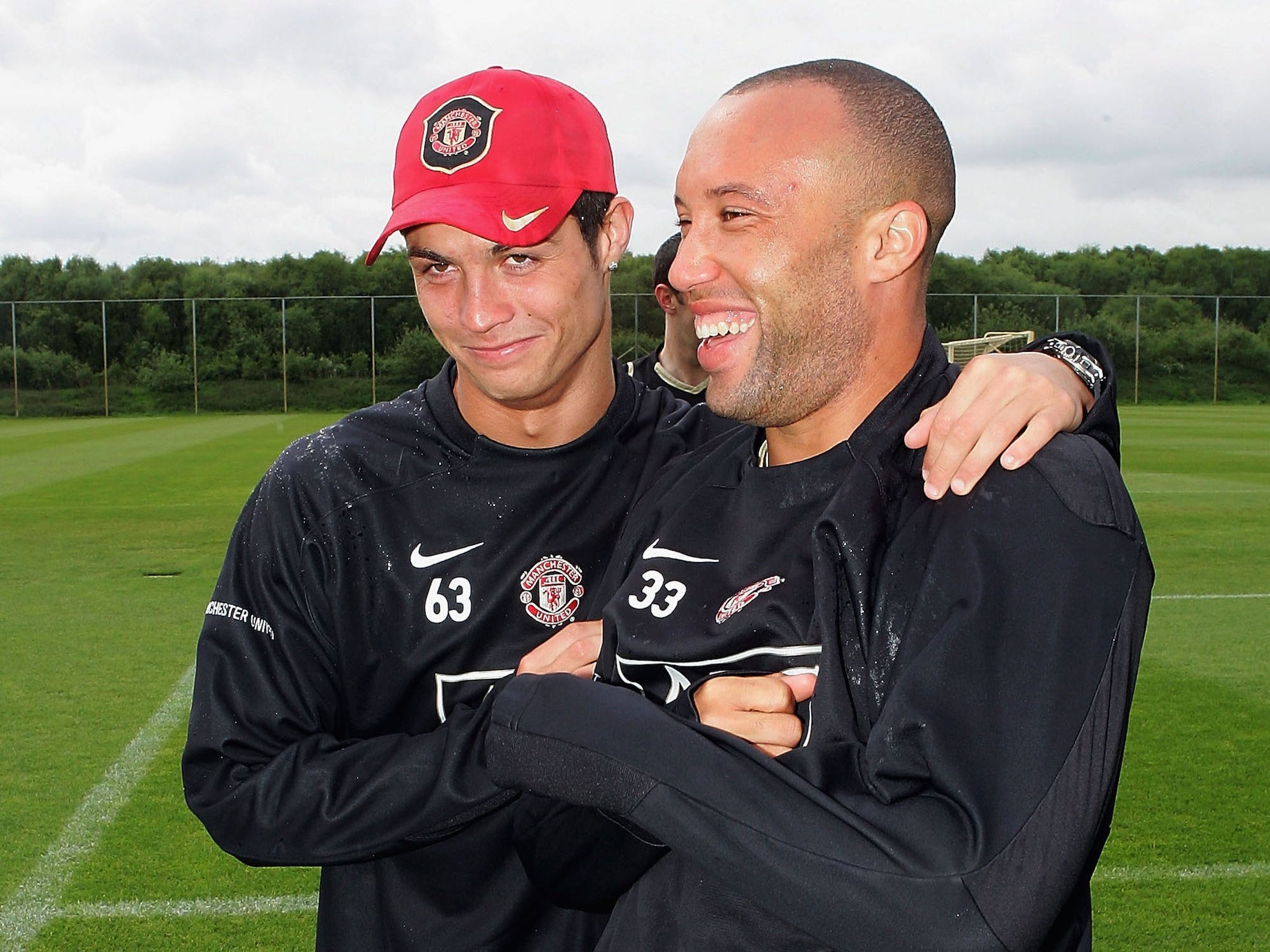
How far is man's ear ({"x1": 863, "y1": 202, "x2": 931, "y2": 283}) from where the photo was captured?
6.06 feet

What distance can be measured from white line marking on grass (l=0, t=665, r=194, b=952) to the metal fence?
3123 centimetres

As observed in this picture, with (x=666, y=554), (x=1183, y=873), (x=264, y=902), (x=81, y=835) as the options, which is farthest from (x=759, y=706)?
(x=81, y=835)

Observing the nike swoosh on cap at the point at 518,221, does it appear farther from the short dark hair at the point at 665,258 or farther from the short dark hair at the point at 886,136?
the short dark hair at the point at 665,258

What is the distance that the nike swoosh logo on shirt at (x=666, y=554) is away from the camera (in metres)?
1.79

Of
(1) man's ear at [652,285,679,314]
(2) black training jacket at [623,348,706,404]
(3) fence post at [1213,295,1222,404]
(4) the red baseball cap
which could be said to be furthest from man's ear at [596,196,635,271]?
(3) fence post at [1213,295,1222,404]

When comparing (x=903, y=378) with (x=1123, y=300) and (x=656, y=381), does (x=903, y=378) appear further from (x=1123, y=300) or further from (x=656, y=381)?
(x=1123, y=300)

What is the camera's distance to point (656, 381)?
662cm

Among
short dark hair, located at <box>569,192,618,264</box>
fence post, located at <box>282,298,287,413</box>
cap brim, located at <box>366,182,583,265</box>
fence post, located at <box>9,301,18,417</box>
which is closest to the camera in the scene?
cap brim, located at <box>366,182,583,265</box>

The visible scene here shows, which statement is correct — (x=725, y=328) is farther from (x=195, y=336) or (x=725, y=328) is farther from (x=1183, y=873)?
(x=195, y=336)

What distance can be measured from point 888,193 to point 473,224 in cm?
66

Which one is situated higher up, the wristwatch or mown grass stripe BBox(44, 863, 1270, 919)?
the wristwatch

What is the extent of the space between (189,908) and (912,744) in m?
3.22

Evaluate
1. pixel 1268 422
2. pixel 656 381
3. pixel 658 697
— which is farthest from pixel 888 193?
pixel 1268 422

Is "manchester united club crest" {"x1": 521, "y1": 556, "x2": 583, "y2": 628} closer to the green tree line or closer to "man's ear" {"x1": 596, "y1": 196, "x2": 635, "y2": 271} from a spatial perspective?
"man's ear" {"x1": 596, "y1": 196, "x2": 635, "y2": 271}
